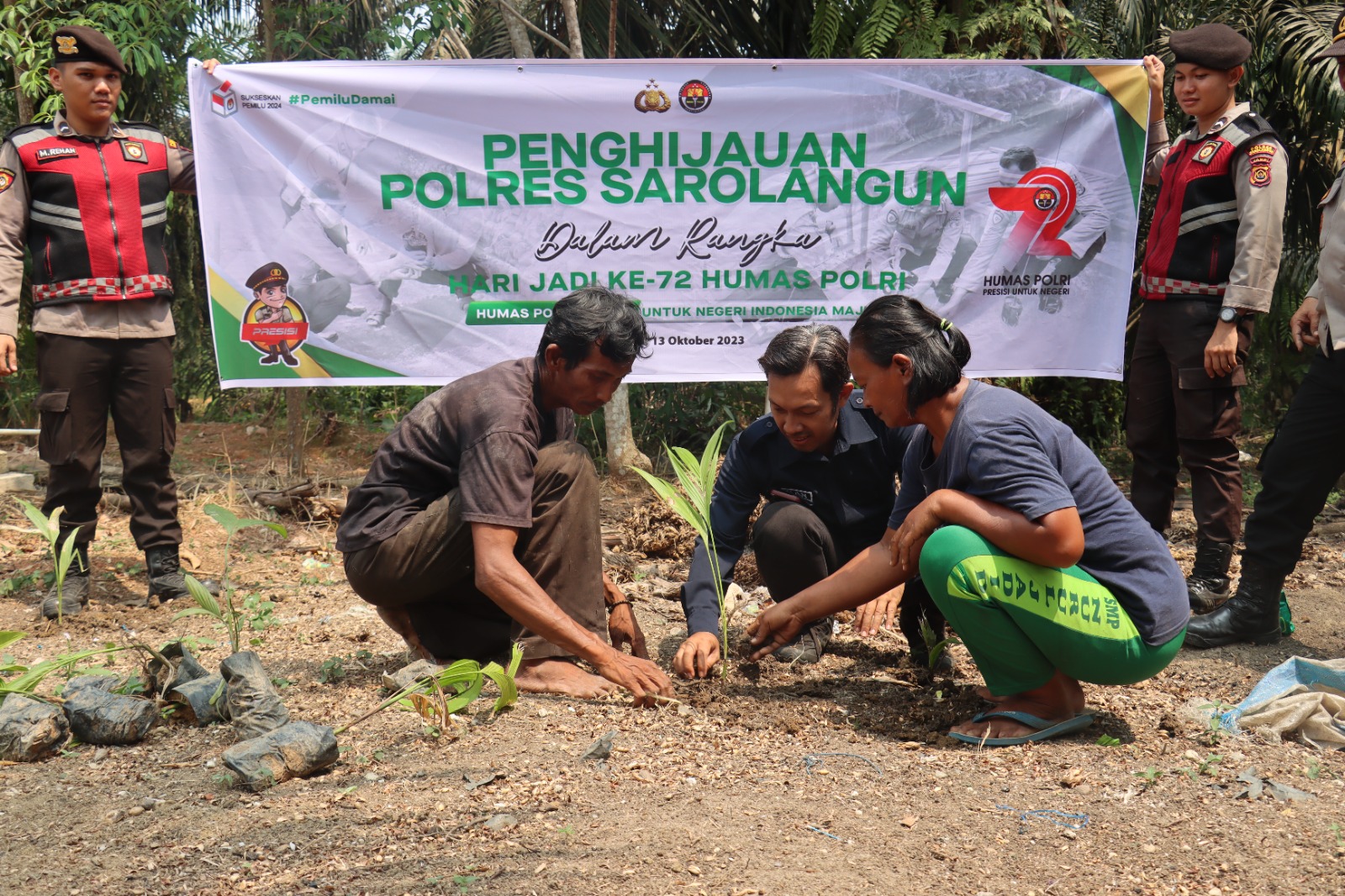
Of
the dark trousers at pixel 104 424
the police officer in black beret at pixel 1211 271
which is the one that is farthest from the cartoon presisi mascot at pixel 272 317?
the police officer in black beret at pixel 1211 271

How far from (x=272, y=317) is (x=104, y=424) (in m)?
0.76

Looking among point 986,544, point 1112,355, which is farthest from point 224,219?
point 1112,355

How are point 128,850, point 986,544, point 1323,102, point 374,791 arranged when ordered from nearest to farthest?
point 128,850
point 374,791
point 986,544
point 1323,102

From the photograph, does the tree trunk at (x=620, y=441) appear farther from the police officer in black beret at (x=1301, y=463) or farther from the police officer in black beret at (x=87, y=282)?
the police officer in black beret at (x=1301, y=463)

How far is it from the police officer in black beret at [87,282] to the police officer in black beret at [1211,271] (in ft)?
12.2

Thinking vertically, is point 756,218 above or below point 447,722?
above

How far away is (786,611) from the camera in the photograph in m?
2.79

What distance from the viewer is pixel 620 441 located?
18.9ft

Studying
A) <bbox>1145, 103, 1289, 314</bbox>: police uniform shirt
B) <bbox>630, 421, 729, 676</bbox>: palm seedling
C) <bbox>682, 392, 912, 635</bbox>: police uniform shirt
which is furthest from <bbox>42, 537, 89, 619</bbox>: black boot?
<bbox>1145, 103, 1289, 314</bbox>: police uniform shirt

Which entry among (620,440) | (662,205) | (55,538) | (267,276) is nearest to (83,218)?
(267,276)

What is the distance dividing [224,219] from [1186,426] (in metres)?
3.80

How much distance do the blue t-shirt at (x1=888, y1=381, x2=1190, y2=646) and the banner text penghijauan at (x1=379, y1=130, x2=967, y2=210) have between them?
7.18 ft

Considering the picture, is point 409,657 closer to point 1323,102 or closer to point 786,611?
point 786,611

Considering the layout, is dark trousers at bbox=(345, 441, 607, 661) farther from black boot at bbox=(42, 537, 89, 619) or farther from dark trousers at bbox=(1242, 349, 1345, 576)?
dark trousers at bbox=(1242, 349, 1345, 576)
